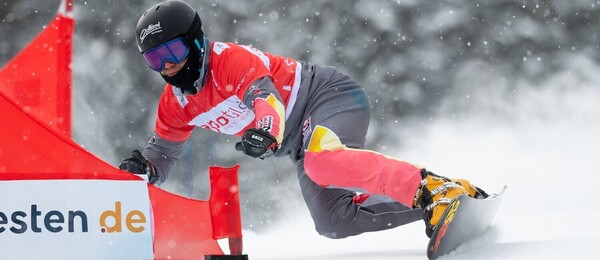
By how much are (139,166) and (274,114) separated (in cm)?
95

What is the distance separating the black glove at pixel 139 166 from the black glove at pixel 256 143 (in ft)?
2.97

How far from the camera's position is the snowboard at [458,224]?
8.20 ft

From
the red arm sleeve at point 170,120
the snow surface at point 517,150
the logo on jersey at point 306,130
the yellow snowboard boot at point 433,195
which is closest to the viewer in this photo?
the yellow snowboard boot at point 433,195

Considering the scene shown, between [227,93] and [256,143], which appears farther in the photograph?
[227,93]

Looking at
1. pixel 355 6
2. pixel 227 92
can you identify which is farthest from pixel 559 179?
pixel 227 92

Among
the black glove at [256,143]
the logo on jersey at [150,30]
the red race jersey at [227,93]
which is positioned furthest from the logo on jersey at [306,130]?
the logo on jersey at [150,30]

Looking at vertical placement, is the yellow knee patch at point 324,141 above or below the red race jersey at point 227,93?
below

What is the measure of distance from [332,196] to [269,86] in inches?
26.3

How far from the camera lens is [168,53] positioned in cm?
330

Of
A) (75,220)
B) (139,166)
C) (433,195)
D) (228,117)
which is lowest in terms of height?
(433,195)

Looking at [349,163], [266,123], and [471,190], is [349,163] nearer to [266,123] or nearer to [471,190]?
[266,123]

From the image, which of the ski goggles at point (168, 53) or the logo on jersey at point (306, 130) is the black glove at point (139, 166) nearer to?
the ski goggles at point (168, 53)

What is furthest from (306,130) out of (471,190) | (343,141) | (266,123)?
(471,190)

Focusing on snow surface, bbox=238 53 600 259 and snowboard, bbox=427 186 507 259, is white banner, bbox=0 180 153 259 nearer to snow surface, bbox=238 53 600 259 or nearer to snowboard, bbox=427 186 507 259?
snowboard, bbox=427 186 507 259
